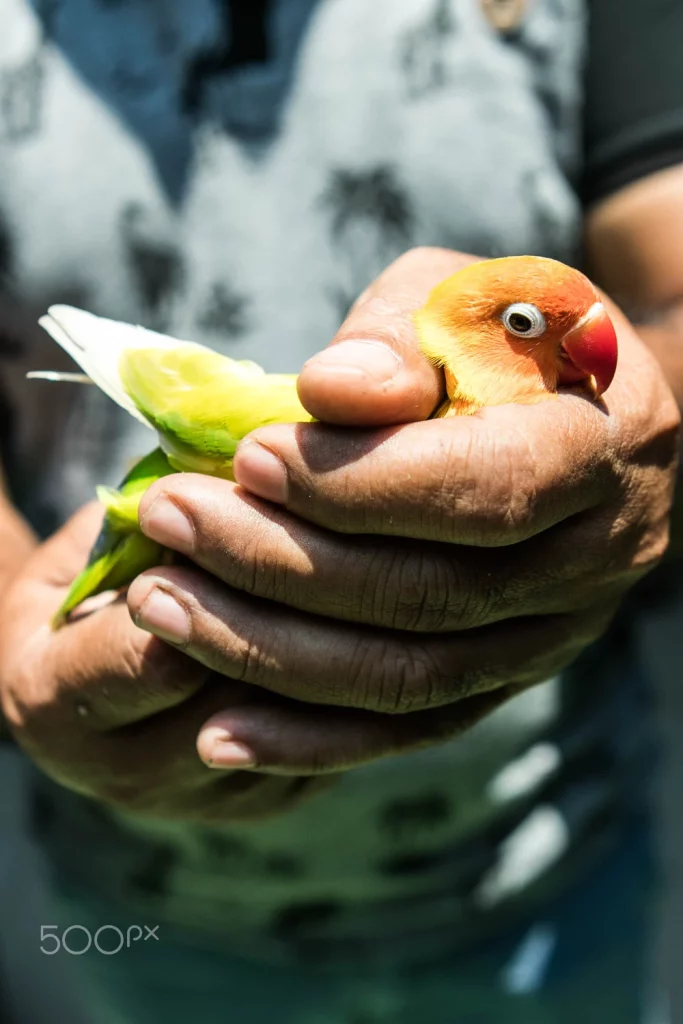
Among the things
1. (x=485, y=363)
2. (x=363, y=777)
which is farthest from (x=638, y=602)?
(x=485, y=363)

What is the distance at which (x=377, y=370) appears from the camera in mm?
760

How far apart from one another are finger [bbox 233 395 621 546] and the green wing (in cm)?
10

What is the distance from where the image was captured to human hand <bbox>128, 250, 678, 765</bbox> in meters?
0.76

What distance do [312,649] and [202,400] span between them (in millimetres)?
293

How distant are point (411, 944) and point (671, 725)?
1.25m

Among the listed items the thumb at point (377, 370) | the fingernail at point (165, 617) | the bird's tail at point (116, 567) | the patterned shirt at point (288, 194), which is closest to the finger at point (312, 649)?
the fingernail at point (165, 617)

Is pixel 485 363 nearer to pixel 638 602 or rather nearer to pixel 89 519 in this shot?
pixel 89 519

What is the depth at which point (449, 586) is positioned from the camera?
82 cm

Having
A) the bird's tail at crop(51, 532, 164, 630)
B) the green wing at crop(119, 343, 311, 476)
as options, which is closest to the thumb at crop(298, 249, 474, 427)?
the green wing at crop(119, 343, 311, 476)

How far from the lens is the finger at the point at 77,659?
92 centimetres

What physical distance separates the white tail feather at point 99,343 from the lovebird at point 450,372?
0.06 feet

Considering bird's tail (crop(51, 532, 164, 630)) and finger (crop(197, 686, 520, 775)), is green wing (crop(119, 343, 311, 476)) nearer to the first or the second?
bird's tail (crop(51, 532, 164, 630))

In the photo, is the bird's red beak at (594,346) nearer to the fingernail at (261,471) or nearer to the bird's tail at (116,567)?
the fingernail at (261,471)
